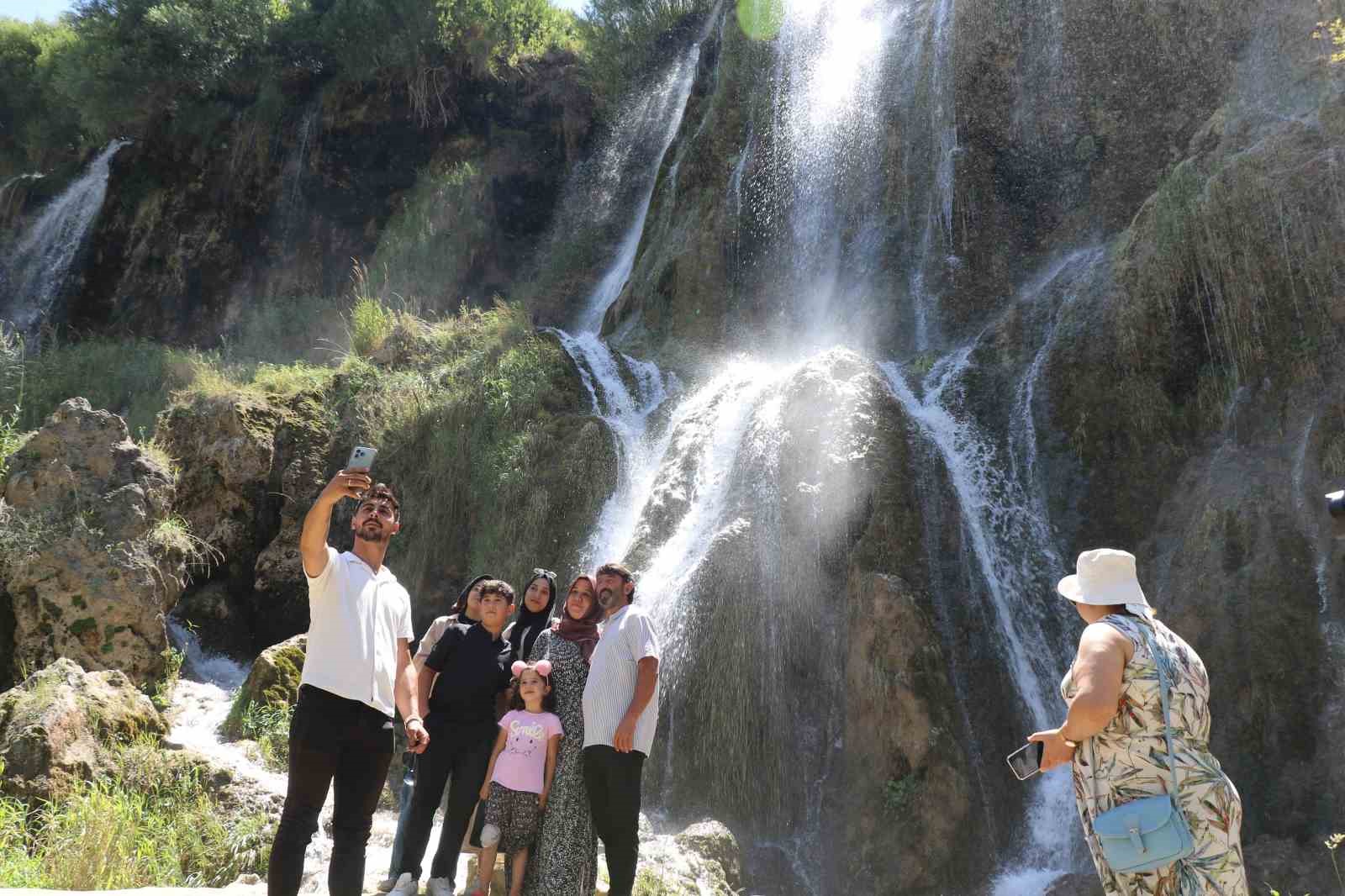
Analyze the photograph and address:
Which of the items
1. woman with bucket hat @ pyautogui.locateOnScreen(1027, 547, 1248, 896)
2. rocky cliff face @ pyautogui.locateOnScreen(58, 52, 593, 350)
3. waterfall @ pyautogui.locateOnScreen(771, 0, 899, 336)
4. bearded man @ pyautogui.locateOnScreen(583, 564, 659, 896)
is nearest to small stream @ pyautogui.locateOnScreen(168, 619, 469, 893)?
bearded man @ pyautogui.locateOnScreen(583, 564, 659, 896)

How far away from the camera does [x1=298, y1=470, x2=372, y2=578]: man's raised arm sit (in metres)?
3.88

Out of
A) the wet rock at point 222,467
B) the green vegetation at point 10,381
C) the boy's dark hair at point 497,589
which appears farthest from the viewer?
the green vegetation at point 10,381

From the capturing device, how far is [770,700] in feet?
27.8

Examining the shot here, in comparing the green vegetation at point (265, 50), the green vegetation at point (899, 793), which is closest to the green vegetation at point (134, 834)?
the green vegetation at point (899, 793)

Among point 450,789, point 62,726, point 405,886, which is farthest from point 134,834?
point 450,789

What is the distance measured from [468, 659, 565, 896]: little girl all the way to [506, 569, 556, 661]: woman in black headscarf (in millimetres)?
320

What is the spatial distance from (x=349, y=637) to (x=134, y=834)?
3090mm

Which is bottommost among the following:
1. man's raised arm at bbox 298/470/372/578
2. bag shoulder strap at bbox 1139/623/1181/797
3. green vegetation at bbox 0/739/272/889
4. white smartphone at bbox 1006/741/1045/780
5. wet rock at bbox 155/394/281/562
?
green vegetation at bbox 0/739/272/889

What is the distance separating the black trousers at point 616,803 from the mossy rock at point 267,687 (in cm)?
561

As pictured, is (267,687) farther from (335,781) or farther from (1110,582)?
(1110,582)

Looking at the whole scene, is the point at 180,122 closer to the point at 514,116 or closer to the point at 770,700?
the point at 514,116

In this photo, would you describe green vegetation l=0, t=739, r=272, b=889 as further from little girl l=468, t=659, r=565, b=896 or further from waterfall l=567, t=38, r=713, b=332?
waterfall l=567, t=38, r=713, b=332

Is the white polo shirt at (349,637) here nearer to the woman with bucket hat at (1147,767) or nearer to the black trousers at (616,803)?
the black trousers at (616,803)

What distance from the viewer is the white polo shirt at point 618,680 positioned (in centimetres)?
467
